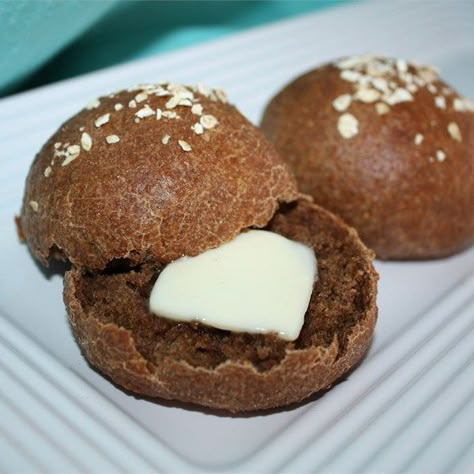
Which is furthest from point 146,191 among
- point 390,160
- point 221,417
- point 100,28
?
point 100,28

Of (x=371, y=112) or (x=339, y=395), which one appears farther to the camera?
(x=371, y=112)

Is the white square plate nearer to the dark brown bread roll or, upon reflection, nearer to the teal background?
the dark brown bread roll

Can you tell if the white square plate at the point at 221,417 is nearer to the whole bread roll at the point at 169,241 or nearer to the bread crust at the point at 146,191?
the whole bread roll at the point at 169,241

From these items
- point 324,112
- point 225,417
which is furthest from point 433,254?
A: point 225,417

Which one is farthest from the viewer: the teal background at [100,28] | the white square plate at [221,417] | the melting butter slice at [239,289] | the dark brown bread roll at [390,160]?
the teal background at [100,28]

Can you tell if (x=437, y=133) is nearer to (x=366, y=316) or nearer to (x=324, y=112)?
(x=324, y=112)

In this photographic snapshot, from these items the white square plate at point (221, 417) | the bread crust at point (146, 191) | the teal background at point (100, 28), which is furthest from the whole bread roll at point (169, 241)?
the teal background at point (100, 28)
